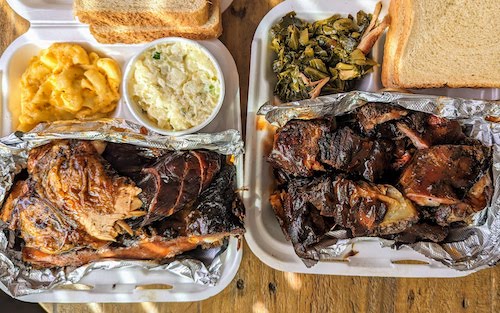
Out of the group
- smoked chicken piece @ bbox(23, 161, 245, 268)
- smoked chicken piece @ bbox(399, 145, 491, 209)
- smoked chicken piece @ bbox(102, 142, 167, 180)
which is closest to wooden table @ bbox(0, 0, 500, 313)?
smoked chicken piece @ bbox(23, 161, 245, 268)

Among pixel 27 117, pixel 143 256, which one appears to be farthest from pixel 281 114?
pixel 27 117

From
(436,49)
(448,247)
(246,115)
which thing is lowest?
(448,247)

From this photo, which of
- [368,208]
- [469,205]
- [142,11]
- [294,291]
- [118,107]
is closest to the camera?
[368,208]

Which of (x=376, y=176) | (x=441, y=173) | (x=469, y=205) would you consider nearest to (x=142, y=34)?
(x=376, y=176)

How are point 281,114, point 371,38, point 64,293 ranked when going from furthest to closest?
point 64,293
point 371,38
point 281,114

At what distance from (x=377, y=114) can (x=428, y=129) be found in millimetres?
232

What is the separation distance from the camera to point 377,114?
6.29ft

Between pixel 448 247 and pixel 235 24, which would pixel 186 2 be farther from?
pixel 448 247

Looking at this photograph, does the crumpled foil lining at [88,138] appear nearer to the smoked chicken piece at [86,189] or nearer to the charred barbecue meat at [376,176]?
the smoked chicken piece at [86,189]

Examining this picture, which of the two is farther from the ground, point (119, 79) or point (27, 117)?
point (119, 79)

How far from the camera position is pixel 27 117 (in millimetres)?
2189

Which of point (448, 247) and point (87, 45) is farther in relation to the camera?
point (87, 45)

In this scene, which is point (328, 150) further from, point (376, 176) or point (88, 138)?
point (88, 138)

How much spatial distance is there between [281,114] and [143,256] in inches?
32.2
